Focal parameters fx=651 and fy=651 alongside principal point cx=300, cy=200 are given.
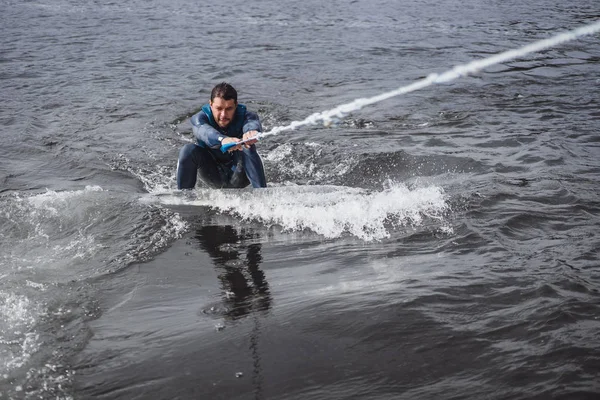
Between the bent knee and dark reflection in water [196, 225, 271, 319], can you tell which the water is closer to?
dark reflection in water [196, 225, 271, 319]

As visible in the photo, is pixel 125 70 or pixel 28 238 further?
pixel 125 70

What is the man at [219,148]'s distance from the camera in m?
8.06

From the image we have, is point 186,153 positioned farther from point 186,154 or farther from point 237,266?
point 237,266

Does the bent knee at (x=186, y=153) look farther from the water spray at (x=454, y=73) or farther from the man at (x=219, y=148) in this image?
the water spray at (x=454, y=73)

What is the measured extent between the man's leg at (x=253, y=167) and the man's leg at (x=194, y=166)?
58cm

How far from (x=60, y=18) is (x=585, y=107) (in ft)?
63.8

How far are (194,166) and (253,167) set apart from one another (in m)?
0.78

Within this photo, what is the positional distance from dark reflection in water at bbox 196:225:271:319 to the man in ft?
3.63

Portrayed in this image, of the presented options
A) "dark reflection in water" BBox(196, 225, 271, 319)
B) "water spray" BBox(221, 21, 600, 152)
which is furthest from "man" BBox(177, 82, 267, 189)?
"dark reflection in water" BBox(196, 225, 271, 319)

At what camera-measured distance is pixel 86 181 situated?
998cm

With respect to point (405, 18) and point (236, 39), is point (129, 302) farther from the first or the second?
point (405, 18)

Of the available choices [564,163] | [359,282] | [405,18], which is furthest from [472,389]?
[405,18]

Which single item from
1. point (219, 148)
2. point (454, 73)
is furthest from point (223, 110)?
point (454, 73)

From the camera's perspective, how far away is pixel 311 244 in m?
6.86
